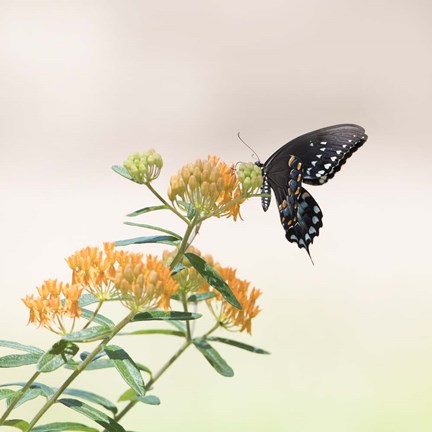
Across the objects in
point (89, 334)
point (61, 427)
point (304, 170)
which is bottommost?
point (61, 427)

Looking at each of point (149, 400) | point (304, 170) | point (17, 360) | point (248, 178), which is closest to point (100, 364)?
point (149, 400)

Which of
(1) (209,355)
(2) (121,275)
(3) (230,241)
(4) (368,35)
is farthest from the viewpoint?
(4) (368,35)

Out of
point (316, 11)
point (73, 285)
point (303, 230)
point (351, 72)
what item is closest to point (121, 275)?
point (73, 285)

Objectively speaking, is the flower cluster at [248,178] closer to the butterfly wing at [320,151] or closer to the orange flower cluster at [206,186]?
the orange flower cluster at [206,186]

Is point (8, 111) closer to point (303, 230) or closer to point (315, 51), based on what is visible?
point (315, 51)

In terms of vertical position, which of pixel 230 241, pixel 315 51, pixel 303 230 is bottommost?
pixel 303 230

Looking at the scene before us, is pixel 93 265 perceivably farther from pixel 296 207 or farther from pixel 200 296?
pixel 296 207

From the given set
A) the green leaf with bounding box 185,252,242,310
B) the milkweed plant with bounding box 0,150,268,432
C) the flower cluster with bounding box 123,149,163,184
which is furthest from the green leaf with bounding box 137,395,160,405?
the flower cluster with bounding box 123,149,163,184
